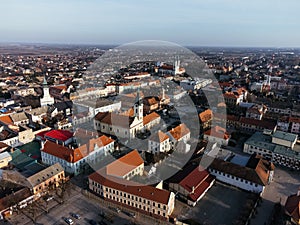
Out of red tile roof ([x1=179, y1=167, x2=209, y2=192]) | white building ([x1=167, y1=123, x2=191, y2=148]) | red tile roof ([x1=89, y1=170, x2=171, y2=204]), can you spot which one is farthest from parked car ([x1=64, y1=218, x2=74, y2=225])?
white building ([x1=167, y1=123, x2=191, y2=148])

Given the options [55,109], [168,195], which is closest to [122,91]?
[55,109]

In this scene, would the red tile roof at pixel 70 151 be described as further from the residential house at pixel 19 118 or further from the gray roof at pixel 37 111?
the gray roof at pixel 37 111

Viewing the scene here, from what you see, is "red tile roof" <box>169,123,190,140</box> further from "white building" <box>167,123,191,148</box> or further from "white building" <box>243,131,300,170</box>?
"white building" <box>243,131,300,170</box>

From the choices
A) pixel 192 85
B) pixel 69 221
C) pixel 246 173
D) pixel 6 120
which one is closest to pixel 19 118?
pixel 6 120

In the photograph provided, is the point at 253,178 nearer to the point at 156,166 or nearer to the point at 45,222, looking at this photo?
the point at 156,166

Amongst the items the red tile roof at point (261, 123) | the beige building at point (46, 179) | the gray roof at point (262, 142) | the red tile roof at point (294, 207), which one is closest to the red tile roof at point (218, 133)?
the gray roof at point (262, 142)
